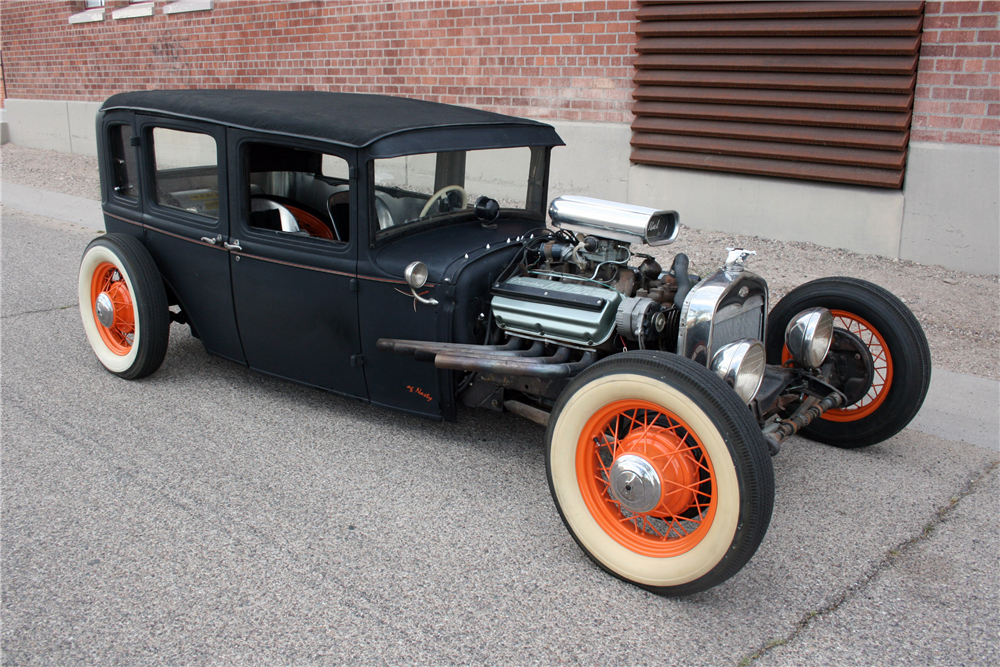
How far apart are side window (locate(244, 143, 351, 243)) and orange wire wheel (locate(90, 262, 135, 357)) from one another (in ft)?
3.69

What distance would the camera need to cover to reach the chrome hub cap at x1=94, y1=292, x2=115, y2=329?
448cm

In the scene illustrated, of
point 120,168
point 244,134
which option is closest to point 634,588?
point 244,134

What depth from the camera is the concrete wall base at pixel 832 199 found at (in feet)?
19.6

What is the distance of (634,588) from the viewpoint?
8.96 feet

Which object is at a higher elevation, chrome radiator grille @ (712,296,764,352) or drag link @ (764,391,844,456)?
chrome radiator grille @ (712,296,764,352)

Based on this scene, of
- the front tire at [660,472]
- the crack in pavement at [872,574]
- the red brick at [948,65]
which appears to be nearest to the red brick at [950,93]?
the red brick at [948,65]

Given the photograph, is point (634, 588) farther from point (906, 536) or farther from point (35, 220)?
point (35, 220)

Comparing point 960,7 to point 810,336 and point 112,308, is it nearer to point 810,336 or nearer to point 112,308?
point 810,336

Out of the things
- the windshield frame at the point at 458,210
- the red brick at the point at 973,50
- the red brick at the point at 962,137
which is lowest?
the windshield frame at the point at 458,210

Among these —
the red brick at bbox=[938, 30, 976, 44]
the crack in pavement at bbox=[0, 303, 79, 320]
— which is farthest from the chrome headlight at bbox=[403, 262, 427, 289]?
the red brick at bbox=[938, 30, 976, 44]

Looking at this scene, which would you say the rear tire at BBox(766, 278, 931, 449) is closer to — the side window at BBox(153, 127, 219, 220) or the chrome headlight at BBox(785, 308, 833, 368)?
the chrome headlight at BBox(785, 308, 833, 368)

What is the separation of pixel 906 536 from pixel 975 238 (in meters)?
3.93

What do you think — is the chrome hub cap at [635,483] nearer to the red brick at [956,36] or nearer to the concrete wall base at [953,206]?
the concrete wall base at [953,206]

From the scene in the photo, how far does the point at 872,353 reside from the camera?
3.63 meters
